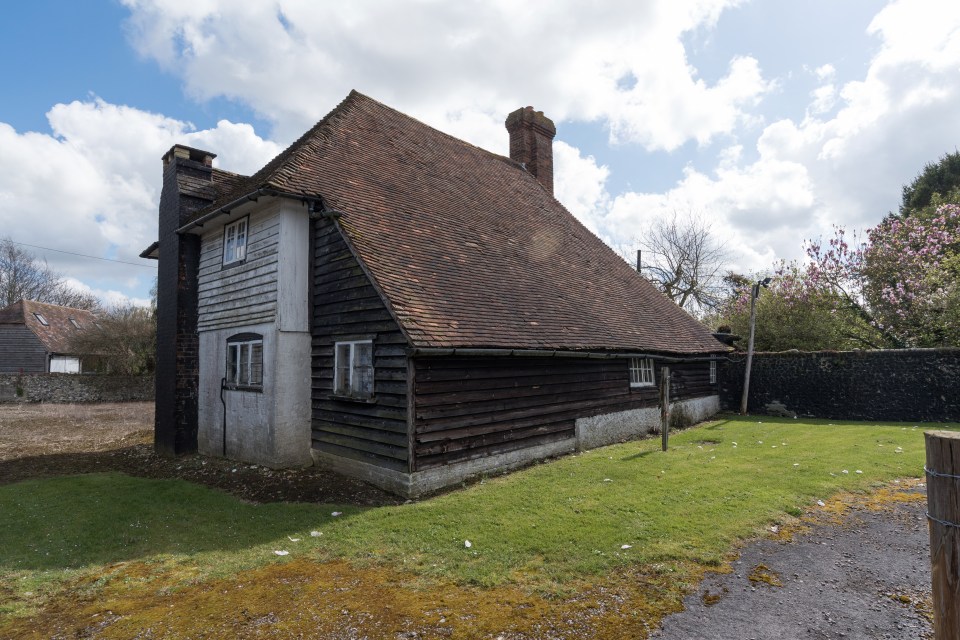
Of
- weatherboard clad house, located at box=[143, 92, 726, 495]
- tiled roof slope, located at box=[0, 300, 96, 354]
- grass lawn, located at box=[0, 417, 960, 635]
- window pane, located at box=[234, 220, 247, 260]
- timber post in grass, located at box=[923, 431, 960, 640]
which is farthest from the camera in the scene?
tiled roof slope, located at box=[0, 300, 96, 354]

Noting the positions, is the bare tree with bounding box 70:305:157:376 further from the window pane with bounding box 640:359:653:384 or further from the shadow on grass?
the window pane with bounding box 640:359:653:384

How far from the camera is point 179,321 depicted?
12.3 meters

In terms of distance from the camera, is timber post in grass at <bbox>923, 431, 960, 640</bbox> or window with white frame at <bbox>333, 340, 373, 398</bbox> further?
window with white frame at <bbox>333, 340, 373, 398</bbox>

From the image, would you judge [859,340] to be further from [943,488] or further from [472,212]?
[943,488]

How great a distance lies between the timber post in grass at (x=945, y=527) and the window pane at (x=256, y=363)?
10489 millimetres

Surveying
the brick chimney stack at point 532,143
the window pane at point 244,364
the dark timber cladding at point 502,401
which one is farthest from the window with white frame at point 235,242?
the brick chimney stack at point 532,143

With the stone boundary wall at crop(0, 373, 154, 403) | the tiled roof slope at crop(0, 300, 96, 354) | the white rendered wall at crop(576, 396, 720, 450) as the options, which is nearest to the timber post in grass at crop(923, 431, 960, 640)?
the white rendered wall at crop(576, 396, 720, 450)

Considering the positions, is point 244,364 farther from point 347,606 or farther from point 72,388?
point 72,388

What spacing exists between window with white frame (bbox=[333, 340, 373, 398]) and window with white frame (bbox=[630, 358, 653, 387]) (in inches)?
300

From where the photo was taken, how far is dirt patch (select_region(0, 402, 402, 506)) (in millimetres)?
8500

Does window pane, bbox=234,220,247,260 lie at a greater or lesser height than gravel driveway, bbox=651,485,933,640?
greater

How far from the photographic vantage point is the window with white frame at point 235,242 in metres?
11.1

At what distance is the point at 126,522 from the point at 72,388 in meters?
24.7

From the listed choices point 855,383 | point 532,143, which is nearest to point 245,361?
point 532,143
